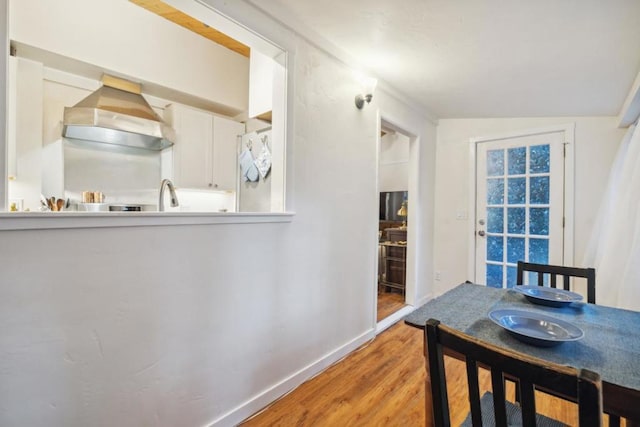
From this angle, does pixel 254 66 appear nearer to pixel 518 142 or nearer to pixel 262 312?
pixel 262 312

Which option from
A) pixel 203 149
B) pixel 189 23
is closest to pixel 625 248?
pixel 203 149

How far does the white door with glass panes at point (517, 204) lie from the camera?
300 centimetres

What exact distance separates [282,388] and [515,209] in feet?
9.68

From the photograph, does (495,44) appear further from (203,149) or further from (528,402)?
(203,149)

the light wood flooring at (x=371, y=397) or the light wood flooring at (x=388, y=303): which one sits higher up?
the light wood flooring at (x=388, y=303)

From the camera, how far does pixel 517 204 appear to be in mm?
3201

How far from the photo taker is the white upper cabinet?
3160 millimetres

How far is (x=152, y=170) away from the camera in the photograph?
10.6 feet

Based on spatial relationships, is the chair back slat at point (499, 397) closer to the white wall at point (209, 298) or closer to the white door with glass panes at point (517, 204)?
the white wall at point (209, 298)

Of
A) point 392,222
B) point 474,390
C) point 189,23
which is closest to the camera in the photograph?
point 474,390

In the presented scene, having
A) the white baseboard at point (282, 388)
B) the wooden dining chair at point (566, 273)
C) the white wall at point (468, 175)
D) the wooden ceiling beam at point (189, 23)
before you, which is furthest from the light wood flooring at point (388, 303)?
the wooden ceiling beam at point (189, 23)

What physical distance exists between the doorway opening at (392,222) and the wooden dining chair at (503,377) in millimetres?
2342

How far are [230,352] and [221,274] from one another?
428 mm

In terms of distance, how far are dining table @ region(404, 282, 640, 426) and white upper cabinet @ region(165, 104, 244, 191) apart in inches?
110
